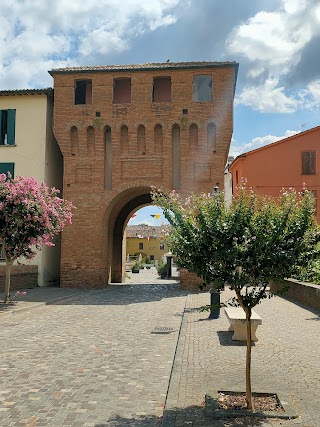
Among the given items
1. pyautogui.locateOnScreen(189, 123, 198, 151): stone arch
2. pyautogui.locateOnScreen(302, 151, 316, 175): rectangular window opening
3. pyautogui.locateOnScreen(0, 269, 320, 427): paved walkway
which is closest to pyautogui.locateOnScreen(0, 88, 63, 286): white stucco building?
pyautogui.locateOnScreen(189, 123, 198, 151): stone arch

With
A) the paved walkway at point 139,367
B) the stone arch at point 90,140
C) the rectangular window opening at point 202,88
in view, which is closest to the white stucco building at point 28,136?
the stone arch at point 90,140

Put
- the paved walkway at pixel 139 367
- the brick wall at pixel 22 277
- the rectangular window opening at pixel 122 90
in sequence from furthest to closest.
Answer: the rectangular window opening at pixel 122 90, the brick wall at pixel 22 277, the paved walkway at pixel 139 367

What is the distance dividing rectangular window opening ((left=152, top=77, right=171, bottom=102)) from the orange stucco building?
8075mm

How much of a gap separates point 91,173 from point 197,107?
633 centimetres

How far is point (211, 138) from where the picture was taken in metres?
23.4

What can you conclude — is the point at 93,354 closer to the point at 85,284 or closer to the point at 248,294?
the point at 248,294

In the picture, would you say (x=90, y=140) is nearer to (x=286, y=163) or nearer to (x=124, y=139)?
(x=124, y=139)

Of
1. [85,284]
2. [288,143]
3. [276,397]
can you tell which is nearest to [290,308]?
[276,397]

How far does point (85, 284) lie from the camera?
23.2m

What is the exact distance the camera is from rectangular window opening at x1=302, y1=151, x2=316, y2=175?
29891 mm

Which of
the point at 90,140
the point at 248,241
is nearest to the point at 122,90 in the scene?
the point at 90,140

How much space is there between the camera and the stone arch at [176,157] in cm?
2361

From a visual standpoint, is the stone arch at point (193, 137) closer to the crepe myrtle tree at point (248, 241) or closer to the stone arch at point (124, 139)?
the stone arch at point (124, 139)

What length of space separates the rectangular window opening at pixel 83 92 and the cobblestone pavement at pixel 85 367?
13423mm
